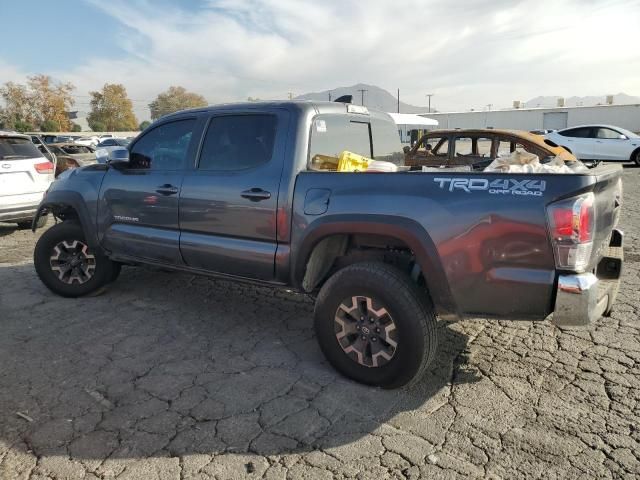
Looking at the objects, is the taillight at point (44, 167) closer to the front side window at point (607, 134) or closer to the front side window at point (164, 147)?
the front side window at point (164, 147)

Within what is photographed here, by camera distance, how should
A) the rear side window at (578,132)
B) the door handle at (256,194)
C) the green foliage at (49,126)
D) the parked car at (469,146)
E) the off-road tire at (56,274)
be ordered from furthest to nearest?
the green foliage at (49,126) → the rear side window at (578,132) → the parked car at (469,146) → the off-road tire at (56,274) → the door handle at (256,194)

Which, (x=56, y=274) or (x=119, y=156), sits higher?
(x=119, y=156)

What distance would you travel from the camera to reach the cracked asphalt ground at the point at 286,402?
2418mm

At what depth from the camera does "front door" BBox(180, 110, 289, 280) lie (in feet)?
11.4

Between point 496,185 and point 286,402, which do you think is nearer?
point 496,185

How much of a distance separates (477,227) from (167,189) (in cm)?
260

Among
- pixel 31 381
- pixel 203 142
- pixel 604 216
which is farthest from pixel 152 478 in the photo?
pixel 604 216

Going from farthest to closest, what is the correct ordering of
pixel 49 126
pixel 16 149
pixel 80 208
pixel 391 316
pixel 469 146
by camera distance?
pixel 49 126 < pixel 469 146 < pixel 16 149 < pixel 80 208 < pixel 391 316

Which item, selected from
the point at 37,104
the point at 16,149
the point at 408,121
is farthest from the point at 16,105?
the point at 16,149

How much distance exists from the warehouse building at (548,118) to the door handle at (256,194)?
62635mm

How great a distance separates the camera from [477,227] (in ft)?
8.57

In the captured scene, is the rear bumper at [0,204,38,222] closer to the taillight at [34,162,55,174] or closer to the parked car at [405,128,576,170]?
the taillight at [34,162,55,174]

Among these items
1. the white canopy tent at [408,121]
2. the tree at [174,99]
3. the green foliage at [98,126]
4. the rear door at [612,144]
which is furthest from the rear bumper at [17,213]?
the tree at [174,99]

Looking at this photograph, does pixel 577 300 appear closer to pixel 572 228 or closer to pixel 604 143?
pixel 572 228
